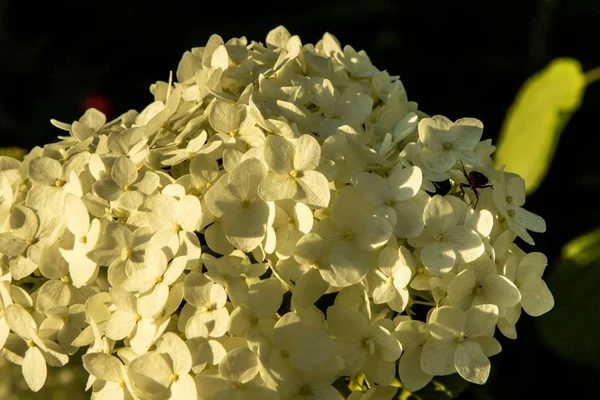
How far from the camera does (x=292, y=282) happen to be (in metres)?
0.55

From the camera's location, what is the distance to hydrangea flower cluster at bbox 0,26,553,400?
0.52 metres

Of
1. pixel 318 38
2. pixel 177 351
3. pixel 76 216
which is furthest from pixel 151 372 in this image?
pixel 318 38

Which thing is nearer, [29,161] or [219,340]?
[219,340]

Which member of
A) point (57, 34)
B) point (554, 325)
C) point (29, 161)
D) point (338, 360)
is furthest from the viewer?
point (57, 34)

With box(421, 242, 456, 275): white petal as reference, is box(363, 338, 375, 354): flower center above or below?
below

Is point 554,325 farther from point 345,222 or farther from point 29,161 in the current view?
point 29,161

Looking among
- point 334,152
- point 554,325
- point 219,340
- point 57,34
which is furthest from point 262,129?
point 57,34

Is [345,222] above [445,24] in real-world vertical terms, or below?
above

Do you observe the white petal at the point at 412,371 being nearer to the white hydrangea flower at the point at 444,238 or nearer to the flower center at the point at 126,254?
the white hydrangea flower at the point at 444,238

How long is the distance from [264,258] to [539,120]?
22.5 inches

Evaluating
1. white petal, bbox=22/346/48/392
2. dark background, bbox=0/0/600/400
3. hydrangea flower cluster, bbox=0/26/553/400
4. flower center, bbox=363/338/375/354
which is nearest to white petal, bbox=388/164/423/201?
hydrangea flower cluster, bbox=0/26/553/400

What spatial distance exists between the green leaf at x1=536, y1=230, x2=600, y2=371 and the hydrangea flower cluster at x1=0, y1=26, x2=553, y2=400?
0.28 metres

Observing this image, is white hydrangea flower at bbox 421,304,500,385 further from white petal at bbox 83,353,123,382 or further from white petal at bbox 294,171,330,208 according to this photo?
white petal at bbox 83,353,123,382

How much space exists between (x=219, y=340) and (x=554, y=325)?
1.60ft
